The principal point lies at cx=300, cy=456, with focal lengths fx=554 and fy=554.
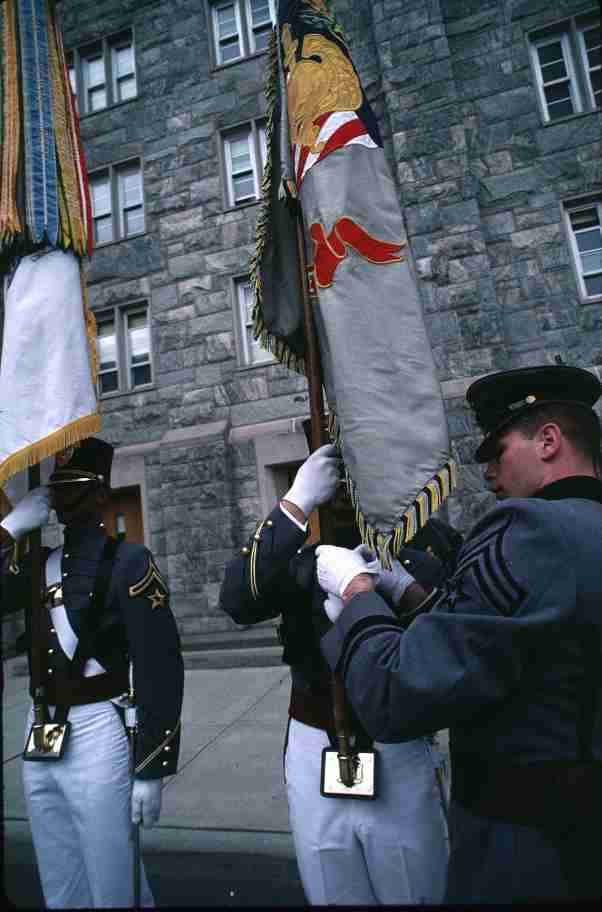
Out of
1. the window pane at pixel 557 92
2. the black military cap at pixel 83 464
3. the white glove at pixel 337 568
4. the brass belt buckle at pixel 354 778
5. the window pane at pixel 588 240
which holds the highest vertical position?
the window pane at pixel 557 92

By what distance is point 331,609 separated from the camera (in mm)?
1564

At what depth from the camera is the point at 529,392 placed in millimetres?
1611

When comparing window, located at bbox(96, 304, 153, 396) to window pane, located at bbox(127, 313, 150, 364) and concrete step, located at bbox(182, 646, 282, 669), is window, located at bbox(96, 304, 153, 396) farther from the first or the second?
concrete step, located at bbox(182, 646, 282, 669)

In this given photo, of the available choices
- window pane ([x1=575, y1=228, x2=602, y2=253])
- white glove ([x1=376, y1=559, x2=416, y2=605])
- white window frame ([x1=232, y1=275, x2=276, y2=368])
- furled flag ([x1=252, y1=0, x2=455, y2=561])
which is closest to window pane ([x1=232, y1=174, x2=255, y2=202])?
white window frame ([x1=232, y1=275, x2=276, y2=368])

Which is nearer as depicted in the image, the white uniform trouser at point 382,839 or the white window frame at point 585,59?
the white uniform trouser at point 382,839

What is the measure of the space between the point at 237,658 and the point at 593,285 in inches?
267

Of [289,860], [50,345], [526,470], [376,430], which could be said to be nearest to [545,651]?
[526,470]

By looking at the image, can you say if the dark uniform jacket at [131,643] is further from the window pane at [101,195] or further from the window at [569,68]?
the window pane at [101,195]

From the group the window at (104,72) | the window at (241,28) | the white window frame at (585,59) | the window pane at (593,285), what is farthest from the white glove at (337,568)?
the window at (104,72)

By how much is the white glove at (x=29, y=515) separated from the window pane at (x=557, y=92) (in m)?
8.74

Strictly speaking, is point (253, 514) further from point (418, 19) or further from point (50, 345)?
point (418, 19)

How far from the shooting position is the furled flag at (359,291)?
5.56ft

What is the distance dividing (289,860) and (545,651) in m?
Result: 2.76

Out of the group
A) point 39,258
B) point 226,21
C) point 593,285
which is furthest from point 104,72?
point 39,258
